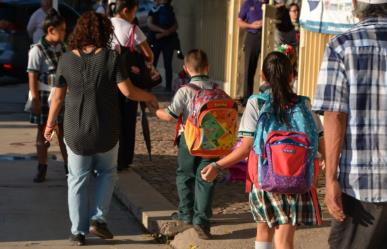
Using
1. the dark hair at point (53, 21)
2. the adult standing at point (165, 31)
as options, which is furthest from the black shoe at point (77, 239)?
the adult standing at point (165, 31)

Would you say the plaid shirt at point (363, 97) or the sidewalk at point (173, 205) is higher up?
the plaid shirt at point (363, 97)

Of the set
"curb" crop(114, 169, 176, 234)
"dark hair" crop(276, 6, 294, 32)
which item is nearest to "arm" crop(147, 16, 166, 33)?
"dark hair" crop(276, 6, 294, 32)

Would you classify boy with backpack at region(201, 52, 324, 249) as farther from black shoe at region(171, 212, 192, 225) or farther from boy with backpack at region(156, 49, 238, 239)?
black shoe at region(171, 212, 192, 225)

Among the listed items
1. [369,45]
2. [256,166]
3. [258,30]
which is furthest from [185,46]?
[369,45]

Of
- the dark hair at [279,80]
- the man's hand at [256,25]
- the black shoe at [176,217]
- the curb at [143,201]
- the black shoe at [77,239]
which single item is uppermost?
the dark hair at [279,80]

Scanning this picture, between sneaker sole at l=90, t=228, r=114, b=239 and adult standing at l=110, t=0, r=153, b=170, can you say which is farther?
adult standing at l=110, t=0, r=153, b=170

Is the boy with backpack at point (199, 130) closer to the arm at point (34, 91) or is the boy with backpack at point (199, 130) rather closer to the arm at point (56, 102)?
the arm at point (56, 102)

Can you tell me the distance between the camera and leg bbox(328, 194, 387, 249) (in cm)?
440

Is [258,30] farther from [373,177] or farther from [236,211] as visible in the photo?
[373,177]

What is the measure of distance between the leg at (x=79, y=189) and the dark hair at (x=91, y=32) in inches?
31.3

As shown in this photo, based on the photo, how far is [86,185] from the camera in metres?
7.29

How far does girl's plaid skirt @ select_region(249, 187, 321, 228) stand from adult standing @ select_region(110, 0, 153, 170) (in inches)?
145

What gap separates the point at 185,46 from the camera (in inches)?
707

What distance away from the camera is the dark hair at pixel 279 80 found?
5.73 m
